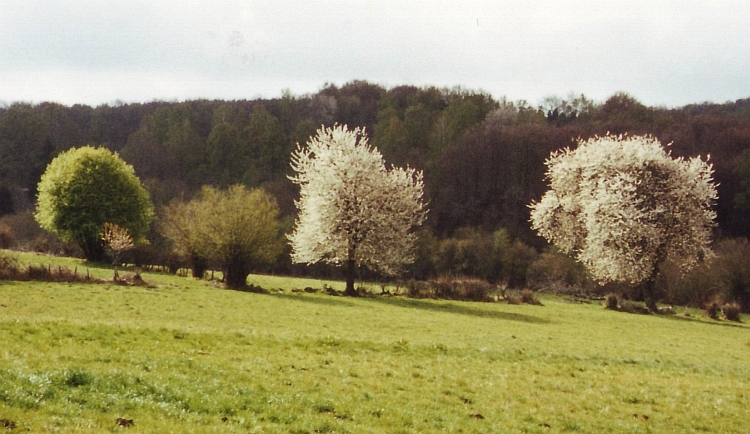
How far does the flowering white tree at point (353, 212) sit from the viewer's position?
52.1 meters

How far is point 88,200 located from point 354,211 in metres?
33.8

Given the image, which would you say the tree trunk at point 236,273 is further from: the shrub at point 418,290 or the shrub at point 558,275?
the shrub at point 558,275

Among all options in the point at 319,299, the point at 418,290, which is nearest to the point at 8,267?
the point at 319,299

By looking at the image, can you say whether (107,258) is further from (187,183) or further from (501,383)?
(187,183)

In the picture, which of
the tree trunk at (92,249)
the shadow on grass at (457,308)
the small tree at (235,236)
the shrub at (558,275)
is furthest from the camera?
the shrub at (558,275)

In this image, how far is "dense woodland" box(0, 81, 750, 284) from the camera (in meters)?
98.9

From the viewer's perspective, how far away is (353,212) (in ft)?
171

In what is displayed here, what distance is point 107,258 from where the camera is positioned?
2751 inches

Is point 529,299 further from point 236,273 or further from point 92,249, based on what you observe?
point 92,249

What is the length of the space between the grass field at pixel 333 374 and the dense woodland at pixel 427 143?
54623 mm

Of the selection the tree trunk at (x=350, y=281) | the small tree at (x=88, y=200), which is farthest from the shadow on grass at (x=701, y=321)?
the small tree at (x=88, y=200)

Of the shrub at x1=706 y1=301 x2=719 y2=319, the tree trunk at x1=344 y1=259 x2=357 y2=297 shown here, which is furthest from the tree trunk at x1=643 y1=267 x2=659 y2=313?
the tree trunk at x1=344 y1=259 x2=357 y2=297

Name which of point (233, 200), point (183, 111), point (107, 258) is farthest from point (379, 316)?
point (183, 111)

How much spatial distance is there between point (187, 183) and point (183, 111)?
34040 millimetres
